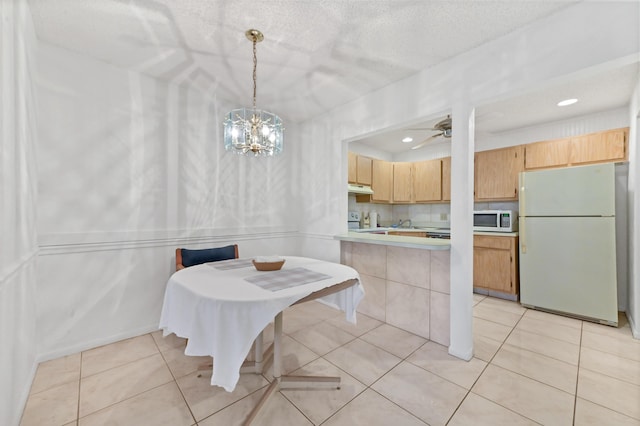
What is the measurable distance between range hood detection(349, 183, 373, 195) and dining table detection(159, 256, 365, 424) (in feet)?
6.95

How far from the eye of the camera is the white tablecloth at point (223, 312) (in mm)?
1165

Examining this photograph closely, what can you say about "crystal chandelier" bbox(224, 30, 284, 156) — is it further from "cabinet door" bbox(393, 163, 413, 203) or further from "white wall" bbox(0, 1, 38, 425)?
"cabinet door" bbox(393, 163, 413, 203)

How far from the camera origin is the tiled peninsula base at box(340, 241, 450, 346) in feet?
7.57

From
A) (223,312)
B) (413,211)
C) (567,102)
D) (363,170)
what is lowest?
(223,312)

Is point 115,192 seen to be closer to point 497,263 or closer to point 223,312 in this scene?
point 223,312

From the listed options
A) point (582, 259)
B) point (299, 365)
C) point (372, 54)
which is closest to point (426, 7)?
point (372, 54)

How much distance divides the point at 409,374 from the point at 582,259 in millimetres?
2513

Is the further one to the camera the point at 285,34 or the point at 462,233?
the point at 462,233

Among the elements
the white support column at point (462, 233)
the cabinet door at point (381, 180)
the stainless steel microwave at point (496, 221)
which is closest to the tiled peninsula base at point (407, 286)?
the white support column at point (462, 233)

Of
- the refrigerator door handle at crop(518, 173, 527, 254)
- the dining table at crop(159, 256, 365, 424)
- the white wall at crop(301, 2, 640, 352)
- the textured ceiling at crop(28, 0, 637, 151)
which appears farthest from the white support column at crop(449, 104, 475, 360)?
the refrigerator door handle at crop(518, 173, 527, 254)

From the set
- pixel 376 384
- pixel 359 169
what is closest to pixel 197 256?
pixel 376 384

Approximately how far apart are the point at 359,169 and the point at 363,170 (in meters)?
0.11

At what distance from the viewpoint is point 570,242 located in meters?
2.86

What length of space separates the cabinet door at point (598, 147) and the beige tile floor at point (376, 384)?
6.28 feet
